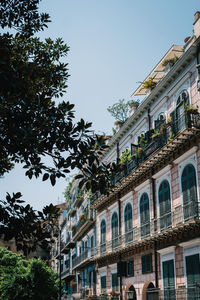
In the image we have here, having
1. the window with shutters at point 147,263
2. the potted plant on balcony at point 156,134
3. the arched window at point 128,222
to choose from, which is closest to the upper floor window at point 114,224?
the arched window at point 128,222

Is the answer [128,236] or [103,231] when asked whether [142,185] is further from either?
[103,231]

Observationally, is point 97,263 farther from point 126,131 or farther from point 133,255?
point 126,131

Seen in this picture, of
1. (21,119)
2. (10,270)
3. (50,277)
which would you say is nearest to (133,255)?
(50,277)

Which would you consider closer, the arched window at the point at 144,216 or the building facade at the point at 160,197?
the building facade at the point at 160,197

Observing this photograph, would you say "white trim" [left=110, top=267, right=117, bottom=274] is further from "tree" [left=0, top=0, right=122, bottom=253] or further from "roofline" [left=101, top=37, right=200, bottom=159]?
"tree" [left=0, top=0, right=122, bottom=253]

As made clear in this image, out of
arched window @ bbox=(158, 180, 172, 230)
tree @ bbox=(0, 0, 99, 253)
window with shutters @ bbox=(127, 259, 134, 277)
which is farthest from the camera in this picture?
window with shutters @ bbox=(127, 259, 134, 277)

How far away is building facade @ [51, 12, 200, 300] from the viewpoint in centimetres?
1852

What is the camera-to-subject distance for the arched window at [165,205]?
2030 centimetres

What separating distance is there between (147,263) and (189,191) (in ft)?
19.0

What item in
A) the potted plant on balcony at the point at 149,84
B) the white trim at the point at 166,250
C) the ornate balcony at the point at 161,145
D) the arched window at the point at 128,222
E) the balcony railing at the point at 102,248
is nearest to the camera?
the ornate balcony at the point at 161,145

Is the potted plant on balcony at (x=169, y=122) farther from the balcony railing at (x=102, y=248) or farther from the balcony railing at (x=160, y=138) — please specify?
the balcony railing at (x=102, y=248)

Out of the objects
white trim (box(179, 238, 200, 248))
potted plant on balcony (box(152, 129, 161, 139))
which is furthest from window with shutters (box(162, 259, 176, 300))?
potted plant on balcony (box(152, 129, 161, 139))

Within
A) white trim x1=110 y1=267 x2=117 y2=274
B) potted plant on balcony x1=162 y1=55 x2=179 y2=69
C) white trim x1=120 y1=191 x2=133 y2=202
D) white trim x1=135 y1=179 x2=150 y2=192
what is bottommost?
white trim x1=110 y1=267 x2=117 y2=274

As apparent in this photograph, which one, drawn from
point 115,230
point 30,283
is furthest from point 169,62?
point 30,283
